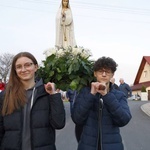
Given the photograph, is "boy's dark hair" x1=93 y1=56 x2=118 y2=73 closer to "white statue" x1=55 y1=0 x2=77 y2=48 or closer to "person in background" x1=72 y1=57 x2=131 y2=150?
"person in background" x1=72 y1=57 x2=131 y2=150

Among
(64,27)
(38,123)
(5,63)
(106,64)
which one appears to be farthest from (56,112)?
(5,63)

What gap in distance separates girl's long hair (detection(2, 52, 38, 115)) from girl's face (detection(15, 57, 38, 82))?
0.14ft

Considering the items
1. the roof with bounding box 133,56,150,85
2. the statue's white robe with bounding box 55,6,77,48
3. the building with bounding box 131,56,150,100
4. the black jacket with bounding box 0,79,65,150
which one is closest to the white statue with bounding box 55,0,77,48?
the statue's white robe with bounding box 55,6,77,48

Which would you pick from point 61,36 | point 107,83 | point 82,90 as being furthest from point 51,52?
point 61,36

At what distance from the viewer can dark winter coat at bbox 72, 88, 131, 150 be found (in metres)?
2.82

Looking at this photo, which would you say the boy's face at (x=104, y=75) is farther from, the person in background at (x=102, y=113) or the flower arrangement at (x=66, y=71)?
the flower arrangement at (x=66, y=71)

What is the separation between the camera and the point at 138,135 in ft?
30.3

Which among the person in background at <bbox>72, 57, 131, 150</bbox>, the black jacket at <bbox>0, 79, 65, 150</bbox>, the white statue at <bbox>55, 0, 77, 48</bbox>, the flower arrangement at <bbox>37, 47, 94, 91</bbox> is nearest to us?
the black jacket at <bbox>0, 79, 65, 150</bbox>

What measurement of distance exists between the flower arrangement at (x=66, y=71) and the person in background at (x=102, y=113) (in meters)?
0.32

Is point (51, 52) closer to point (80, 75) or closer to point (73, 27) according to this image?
point (80, 75)

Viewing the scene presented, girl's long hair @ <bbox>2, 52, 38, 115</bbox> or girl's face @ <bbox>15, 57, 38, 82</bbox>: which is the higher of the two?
girl's face @ <bbox>15, 57, 38, 82</bbox>

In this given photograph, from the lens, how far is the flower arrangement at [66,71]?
3.30 meters

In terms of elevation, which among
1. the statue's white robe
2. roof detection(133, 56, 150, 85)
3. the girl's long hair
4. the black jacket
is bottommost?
the black jacket

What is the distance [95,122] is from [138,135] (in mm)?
6694
